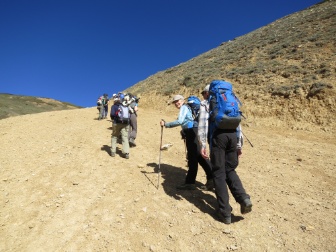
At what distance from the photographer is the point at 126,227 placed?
4.82 metres

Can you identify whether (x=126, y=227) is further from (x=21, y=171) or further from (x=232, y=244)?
(x=21, y=171)

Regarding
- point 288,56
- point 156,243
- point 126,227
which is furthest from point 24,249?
point 288,56

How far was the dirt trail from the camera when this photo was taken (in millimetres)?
4508

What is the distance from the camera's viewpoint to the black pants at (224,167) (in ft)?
15.8

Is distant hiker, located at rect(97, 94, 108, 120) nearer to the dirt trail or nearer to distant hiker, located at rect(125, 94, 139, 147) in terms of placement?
distant hiker, located at rect(125, 94, 139, 147)

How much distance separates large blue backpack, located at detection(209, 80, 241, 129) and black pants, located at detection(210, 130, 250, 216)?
0.68 ft

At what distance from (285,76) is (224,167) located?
14912 millimetres

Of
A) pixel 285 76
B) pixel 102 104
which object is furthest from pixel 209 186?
pixel 285 76

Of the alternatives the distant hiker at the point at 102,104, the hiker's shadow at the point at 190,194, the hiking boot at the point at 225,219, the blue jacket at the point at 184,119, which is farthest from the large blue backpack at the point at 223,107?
the distant hiker at the point at 102,104

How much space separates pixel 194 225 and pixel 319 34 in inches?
831

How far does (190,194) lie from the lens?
6191 mm

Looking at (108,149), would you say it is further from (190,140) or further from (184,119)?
(184,119)

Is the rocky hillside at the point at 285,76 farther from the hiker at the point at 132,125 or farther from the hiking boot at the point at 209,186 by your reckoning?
the hiking boot at the point at 209,186

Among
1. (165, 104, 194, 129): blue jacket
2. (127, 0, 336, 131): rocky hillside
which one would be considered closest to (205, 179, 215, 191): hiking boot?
(165, 104, 194, 129): blue jacket
